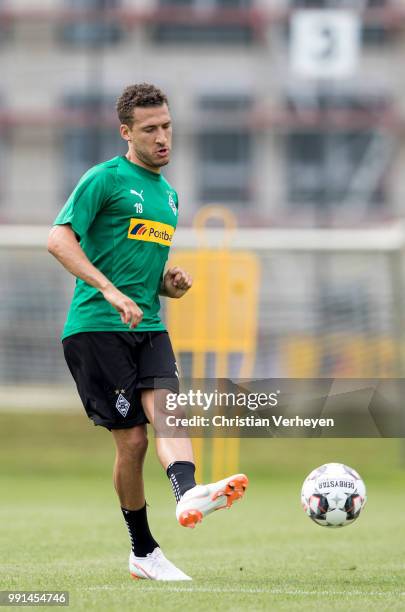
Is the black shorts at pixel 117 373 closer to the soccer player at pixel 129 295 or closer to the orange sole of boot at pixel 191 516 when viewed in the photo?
the soccer player at pixel 129 295

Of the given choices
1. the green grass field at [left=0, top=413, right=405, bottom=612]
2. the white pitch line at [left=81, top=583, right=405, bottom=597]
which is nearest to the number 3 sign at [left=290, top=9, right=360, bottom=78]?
the green grass field at [left=0, top=413, right=405, bottom=612]

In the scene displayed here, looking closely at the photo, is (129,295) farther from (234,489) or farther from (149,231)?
(234,489)

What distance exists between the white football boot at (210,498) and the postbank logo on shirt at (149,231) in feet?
4.07

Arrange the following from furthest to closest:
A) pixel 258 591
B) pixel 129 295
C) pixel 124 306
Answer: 1. pixel 129 295
2. pixel 258 591
3. pixel 124 306

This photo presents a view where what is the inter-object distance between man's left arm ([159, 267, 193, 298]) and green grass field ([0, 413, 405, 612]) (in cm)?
131

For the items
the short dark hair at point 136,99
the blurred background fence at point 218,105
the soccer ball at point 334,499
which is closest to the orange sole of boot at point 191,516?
the soccer ball at point 334,499

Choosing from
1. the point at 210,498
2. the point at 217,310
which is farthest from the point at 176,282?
the point at 217,310

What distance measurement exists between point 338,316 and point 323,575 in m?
8.35

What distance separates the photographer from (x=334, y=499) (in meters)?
6.21

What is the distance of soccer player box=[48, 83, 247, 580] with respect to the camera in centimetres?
579

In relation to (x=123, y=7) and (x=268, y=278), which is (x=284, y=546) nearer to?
(x=268, y=278)

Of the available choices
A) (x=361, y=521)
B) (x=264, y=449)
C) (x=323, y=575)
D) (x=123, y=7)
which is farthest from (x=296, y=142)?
Answer: (x=323, y=575)

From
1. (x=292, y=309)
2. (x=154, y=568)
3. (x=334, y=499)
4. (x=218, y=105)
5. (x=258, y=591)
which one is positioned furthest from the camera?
(x=218, y=105)

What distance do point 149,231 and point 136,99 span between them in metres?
0.59
